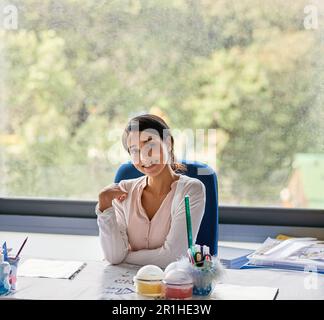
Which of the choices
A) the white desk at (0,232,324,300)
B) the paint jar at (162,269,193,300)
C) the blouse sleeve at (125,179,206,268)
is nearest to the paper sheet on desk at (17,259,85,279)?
the white desk at (0,232,324,300)

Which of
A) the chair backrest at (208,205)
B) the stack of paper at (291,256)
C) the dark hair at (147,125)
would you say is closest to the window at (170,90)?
the stack of paper at (291,256)

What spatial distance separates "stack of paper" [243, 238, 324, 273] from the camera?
2262 mm

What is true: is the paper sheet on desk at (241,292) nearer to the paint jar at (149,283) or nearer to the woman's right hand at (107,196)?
the paint jar at (149,283)

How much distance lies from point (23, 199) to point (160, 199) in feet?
3.56

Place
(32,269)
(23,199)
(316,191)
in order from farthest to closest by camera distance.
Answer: (23,199)
(316,191)
(32,269)

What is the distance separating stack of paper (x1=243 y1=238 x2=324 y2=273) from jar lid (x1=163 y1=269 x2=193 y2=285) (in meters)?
0.56

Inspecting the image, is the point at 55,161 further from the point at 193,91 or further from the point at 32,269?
the point at 32,269

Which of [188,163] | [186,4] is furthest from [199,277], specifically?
[186,4]

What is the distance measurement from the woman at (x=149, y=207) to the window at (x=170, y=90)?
75 centimetres

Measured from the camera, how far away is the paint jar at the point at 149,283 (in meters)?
1.79

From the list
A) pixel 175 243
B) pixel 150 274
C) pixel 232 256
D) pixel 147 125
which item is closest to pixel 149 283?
pixel 150 274

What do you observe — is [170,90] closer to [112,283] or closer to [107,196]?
[107,196]

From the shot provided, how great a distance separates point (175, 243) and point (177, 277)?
0.34 metres

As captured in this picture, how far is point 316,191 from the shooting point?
2.96 meters
